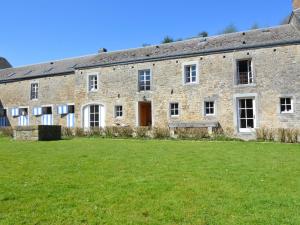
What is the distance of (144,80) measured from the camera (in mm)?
21609

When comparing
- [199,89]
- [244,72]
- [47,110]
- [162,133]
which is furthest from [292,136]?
[47,110]

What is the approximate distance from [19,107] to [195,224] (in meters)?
26.4

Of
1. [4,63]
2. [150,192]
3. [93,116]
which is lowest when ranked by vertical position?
[150,192]

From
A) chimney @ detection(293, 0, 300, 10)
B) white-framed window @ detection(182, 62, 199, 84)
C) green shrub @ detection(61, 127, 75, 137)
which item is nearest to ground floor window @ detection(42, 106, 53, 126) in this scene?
green shrub @ detection(61, 127, 75, 137)

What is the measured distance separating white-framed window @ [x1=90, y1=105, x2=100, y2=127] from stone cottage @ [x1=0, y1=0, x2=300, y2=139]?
0.23ft

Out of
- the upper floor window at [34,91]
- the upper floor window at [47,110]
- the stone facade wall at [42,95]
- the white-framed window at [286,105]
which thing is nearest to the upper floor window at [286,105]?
the white-framed window at [286,105]

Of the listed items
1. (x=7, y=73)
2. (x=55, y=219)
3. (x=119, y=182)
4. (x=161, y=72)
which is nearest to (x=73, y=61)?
(x=7, y=73)

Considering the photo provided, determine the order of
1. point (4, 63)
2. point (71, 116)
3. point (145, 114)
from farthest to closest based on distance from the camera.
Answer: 1. point (4, 63)
2. point (71, 116)
3. point (145, 114)

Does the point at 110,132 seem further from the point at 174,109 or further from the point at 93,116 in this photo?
the point at 174,109

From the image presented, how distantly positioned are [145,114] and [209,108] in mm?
4973

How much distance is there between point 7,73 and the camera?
102 feet

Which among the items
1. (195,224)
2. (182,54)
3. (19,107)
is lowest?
(195,224)

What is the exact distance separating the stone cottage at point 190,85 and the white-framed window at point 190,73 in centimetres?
6

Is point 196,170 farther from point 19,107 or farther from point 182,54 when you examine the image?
point 19,107
